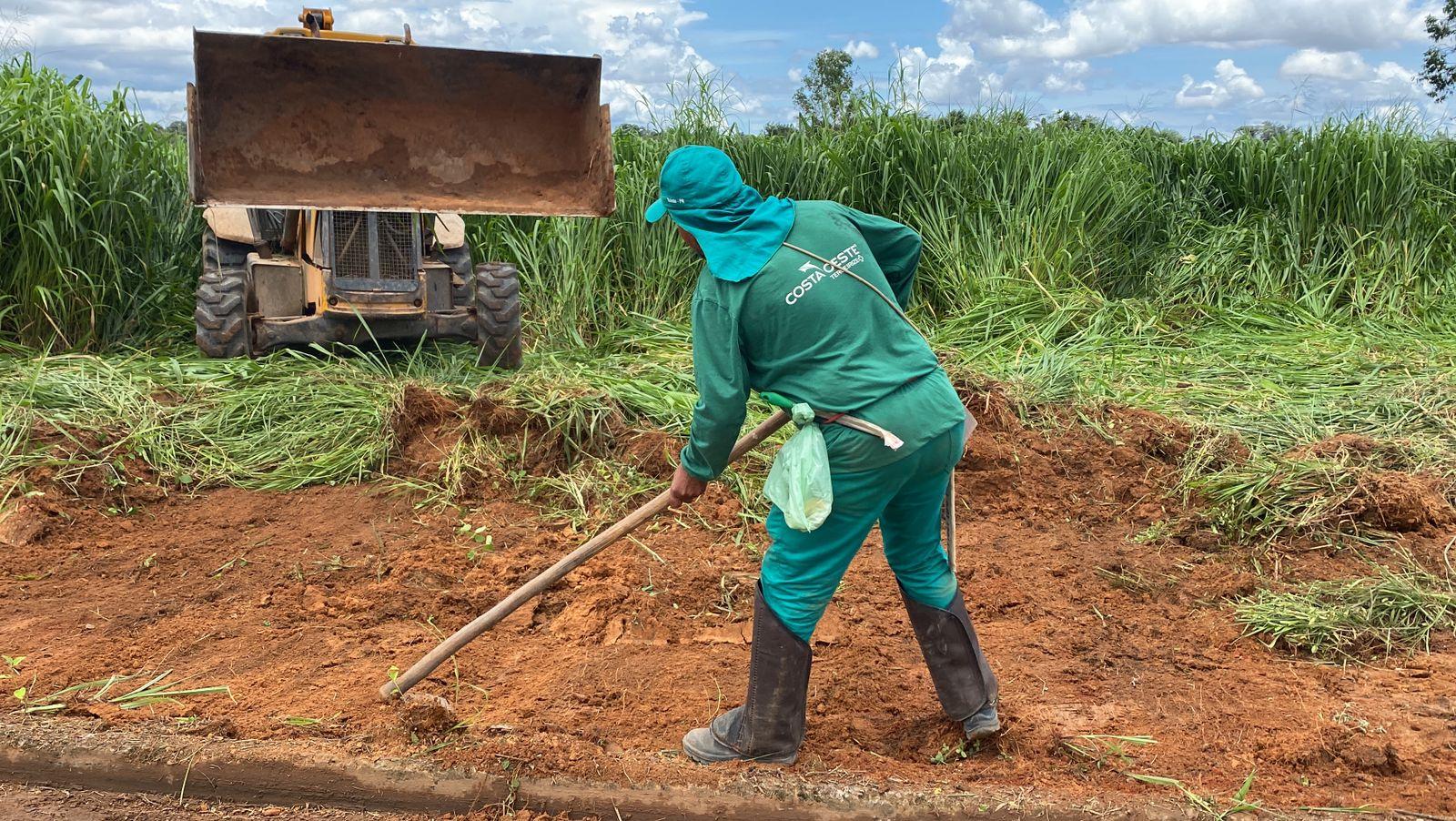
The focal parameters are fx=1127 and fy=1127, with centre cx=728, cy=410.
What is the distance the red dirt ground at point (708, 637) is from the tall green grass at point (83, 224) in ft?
8.82

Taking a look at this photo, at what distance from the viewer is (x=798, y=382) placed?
2834 mm

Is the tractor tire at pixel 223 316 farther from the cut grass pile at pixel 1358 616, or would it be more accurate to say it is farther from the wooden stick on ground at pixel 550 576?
the cut grass pile at pixel 1358 616

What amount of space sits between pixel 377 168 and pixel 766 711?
16.2 ft

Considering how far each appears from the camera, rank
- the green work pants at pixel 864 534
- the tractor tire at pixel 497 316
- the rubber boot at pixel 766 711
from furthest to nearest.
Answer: the tractor tire at pixel 497 316 < the rubber boot at pixel 766 711 < the green work pants at pixel 864 534

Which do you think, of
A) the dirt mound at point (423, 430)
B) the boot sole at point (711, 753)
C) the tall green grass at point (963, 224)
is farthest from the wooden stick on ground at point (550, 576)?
the tall green grass at point (963, 224)

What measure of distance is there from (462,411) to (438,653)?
7.59ft

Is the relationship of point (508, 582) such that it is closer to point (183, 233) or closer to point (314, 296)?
point (314, 296)

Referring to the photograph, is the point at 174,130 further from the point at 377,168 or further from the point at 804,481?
the point at 804,481

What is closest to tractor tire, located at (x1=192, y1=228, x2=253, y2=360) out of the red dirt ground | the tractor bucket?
the tractor bucket

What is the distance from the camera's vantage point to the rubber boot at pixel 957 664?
122 inches

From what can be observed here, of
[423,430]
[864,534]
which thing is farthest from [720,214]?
[423,430]

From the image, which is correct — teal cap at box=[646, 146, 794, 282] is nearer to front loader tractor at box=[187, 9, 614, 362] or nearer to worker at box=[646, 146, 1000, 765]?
worker at box=[646, 146, 1000, 765]

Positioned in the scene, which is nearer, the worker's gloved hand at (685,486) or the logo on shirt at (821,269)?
the logo on shirt at (821,269)

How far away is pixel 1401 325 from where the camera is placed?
25.4 ft
